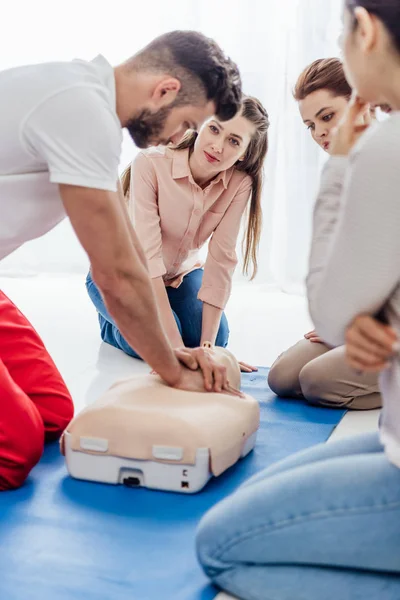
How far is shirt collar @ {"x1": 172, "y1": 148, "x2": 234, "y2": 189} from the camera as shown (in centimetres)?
246

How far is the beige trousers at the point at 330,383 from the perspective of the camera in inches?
81.4

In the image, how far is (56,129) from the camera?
4.71 feet

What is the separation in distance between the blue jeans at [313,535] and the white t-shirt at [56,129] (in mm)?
657

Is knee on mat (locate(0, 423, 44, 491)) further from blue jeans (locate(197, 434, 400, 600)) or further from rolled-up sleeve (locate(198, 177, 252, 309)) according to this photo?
rolled-up sleeve (locate(198, 177, 252, 309))

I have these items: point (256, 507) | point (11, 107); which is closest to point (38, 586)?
point (256, 507)

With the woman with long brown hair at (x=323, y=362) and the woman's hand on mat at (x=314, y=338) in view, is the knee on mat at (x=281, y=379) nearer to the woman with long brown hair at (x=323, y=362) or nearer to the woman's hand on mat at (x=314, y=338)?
the woman with long brown hair at (x=323, y=362)

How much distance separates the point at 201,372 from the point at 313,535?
0.71 metres

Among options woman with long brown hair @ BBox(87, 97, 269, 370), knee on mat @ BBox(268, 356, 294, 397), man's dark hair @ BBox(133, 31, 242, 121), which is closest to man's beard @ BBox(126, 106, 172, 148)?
man's dark hair @ BBox(133, 31, 242, 121)

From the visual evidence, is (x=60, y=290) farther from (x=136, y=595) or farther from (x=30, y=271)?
(x=136, y=595)

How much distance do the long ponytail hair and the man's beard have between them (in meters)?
0.70

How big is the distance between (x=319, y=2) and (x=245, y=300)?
142 centimetres

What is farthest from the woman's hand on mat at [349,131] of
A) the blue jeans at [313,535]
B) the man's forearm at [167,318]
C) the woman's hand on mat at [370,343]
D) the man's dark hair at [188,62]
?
the man's forearm at [167,318]

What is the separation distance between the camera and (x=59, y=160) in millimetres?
1437

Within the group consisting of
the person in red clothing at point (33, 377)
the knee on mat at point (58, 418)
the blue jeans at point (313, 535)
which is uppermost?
the blue jeans at point (313, 535)
